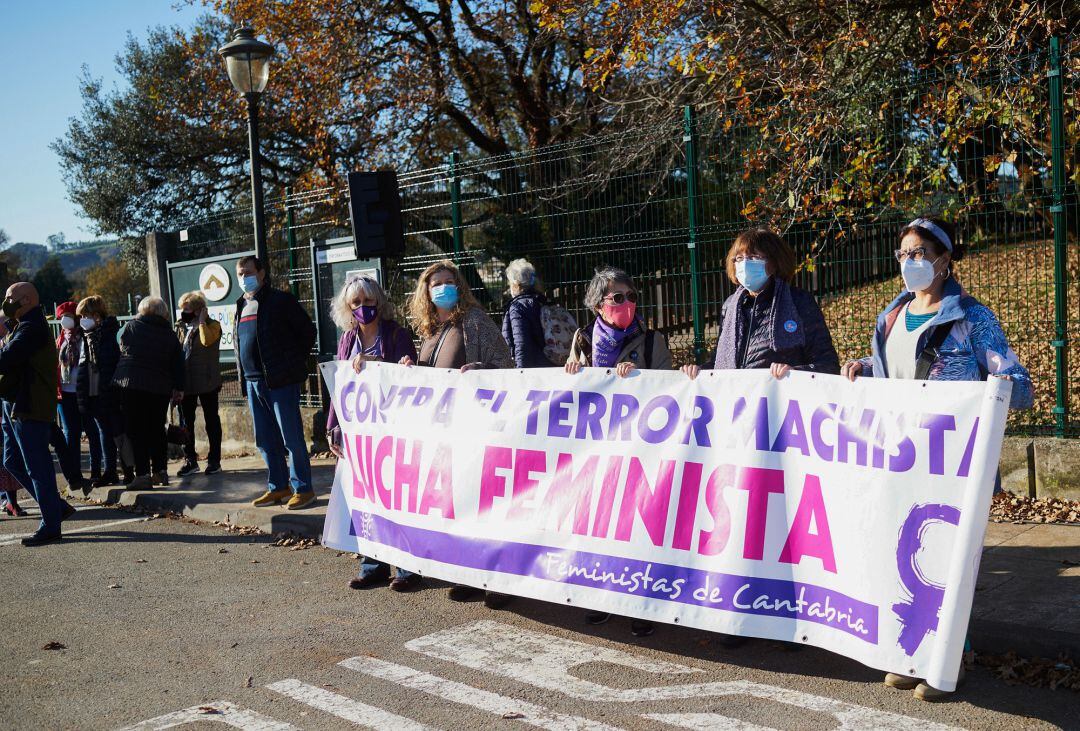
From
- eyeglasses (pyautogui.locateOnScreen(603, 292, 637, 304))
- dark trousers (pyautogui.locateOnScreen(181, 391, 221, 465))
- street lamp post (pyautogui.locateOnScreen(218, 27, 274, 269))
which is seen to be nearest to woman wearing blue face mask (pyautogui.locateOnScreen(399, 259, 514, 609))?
eyeglasses (pyautogui.locateOnScreen(603, 292, 637, 304))

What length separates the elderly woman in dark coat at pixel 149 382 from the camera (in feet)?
32.6

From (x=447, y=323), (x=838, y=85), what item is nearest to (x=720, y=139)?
(x=838, y=85)

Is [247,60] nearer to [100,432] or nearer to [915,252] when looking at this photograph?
[100,432]

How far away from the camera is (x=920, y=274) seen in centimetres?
444

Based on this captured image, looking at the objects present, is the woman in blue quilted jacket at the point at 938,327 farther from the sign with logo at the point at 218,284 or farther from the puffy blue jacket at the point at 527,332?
the sign with logo at the point at 218,284

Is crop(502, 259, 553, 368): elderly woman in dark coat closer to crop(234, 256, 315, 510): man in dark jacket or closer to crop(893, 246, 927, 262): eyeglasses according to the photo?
crop(234, 256, 315, 510): man in dark jacket

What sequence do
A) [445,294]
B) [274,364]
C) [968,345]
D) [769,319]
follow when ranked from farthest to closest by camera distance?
1. [274,364]
2. [445,294]
3. [769,319]
4. [968,345]

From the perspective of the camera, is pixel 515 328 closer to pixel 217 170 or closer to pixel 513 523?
pixel 513 523

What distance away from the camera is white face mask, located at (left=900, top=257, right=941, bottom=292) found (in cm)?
444

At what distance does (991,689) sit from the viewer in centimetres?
425

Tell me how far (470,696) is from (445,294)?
106 inches

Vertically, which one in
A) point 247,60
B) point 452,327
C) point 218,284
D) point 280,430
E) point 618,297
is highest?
point 247,60

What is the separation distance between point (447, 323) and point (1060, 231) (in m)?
4.43

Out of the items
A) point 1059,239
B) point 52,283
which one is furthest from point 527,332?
point 52,283
